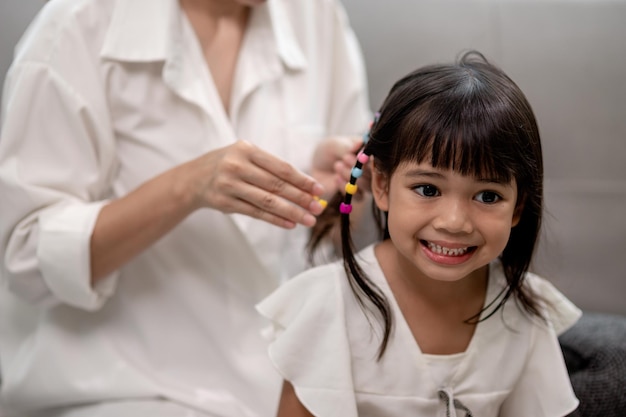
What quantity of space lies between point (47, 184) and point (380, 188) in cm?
49

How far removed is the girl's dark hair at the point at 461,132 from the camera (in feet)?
2.52

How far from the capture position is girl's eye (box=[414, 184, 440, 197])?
797 millimetres

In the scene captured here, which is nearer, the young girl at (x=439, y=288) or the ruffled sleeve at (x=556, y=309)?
the young girl at (x=439, y=288)

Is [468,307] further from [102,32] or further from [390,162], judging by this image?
[102,32]

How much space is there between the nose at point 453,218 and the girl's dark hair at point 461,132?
0.12 ft

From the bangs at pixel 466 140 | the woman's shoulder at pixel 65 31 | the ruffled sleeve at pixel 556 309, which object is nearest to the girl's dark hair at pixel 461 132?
the bangs at pixel 466 140

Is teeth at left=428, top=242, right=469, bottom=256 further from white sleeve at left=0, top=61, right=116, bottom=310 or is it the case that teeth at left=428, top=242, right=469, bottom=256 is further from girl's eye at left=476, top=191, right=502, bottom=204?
white sleeve at left=0, top=61, right=116, bottom=310

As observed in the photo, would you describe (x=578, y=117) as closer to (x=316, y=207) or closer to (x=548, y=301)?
(x=548, y=301)

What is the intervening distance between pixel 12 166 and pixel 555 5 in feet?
3.66

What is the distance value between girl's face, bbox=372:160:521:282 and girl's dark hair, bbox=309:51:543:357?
15 mm

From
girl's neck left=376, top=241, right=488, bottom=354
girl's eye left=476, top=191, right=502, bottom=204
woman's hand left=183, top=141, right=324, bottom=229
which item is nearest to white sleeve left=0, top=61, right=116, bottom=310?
woman's hand left=183, top=141, right=324, bottom=229

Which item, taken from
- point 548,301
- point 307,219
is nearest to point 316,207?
point 307,219

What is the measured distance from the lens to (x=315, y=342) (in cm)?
89

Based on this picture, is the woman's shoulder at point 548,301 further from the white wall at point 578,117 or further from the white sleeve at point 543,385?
the white wall at point 578,117
